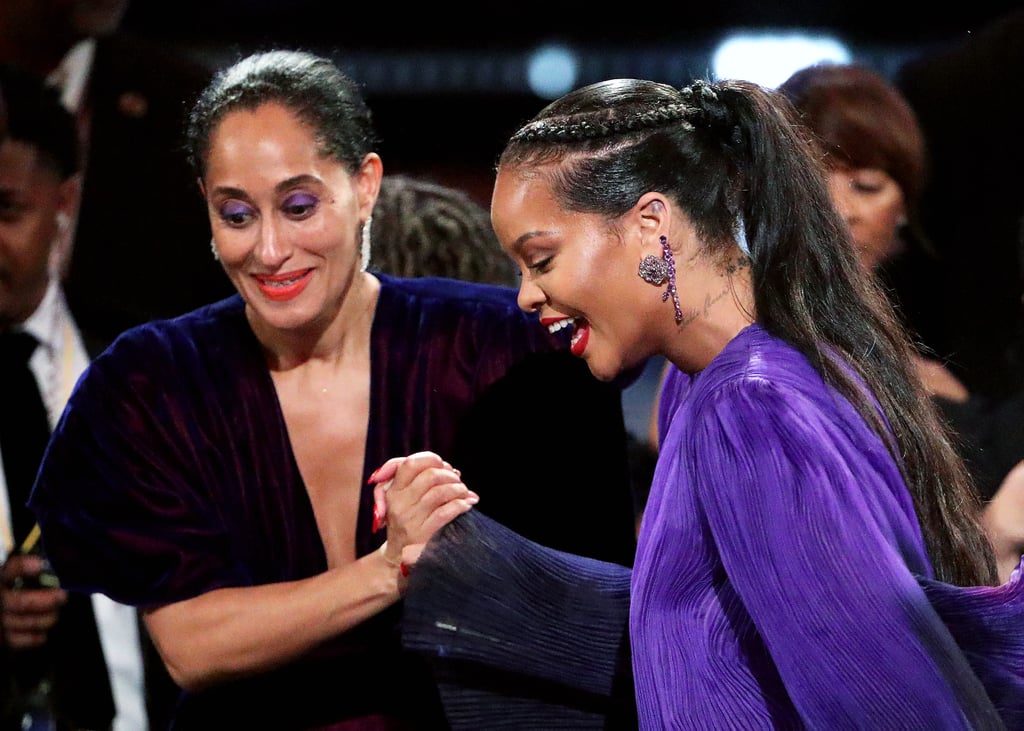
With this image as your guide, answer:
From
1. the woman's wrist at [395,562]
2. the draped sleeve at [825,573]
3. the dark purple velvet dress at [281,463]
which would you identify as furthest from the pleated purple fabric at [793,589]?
A: the dark purple velvet dress at [281,463]

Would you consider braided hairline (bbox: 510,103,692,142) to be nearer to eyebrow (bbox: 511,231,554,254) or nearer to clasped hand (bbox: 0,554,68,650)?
eyebrow (bbox: 511,231,554,254)

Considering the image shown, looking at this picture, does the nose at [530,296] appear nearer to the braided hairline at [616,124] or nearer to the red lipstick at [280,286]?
the braided hairline at [616,124]

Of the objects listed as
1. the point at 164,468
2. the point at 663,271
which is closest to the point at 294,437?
the point at 164,468

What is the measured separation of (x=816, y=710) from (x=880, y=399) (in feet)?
1.12

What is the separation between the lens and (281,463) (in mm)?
1882

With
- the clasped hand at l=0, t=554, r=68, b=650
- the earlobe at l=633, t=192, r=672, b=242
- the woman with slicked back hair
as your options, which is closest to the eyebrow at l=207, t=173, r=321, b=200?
the woman with slicked back hair

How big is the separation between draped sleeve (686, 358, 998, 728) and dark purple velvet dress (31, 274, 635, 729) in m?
0.67

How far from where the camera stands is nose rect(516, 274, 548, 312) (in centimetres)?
147

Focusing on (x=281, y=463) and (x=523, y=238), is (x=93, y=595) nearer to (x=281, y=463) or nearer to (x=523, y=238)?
(x=281, y=463)

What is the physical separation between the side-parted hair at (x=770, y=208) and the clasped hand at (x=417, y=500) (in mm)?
384

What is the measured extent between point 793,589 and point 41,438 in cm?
166

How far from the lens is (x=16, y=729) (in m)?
2.35

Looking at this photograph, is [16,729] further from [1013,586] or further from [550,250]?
[1013,586]

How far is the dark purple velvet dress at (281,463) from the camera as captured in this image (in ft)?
5.86
